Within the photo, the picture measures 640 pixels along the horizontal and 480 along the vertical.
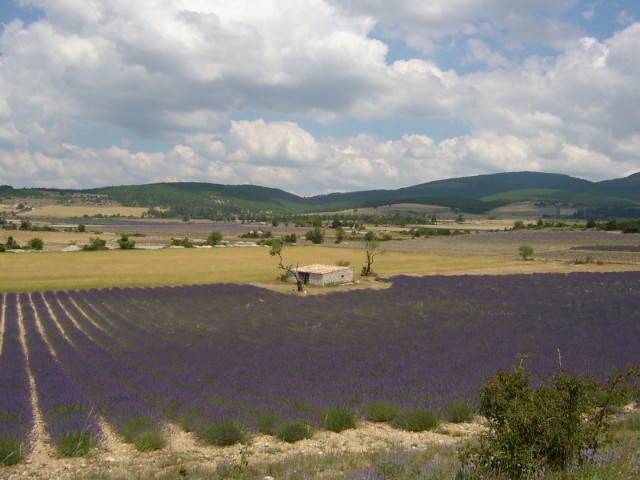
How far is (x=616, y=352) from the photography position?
61.2 feet

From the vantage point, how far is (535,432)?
283 inches

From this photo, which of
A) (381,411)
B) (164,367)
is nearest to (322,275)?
(164,367)

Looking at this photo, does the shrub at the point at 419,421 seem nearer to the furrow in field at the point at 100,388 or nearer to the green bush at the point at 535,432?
the green bush at the point at 535,432

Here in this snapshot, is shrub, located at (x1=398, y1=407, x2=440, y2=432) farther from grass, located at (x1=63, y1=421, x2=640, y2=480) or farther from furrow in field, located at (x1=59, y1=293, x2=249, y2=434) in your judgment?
furrow in field, located at (x1=59, y1=293, x2=249, y2=434)

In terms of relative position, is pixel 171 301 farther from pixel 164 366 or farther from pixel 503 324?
pixel 503 324

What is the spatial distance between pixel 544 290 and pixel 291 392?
1259 inches

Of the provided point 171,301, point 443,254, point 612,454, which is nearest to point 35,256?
point 171,301

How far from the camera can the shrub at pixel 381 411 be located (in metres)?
11.9

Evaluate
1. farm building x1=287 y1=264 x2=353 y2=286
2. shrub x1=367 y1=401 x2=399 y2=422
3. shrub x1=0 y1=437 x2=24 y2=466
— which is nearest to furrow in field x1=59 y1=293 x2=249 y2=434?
shrub x1=0 y1=437 x2=24 y2=466

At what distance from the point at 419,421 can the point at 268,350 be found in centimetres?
910

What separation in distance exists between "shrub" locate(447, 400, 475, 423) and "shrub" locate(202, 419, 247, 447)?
4.99 meters

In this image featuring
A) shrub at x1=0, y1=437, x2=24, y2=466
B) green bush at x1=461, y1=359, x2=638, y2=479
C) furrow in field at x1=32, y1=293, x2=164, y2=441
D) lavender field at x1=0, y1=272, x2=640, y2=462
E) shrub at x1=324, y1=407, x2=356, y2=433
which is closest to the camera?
green bush at x1=461, y1=359, x2=638, y2=479

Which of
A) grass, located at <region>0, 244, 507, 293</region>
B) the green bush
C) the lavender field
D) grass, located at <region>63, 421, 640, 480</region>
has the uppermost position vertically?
the green bush

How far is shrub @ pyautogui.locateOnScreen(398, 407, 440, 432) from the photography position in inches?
447
